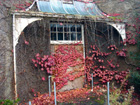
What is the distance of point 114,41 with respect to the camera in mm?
7117

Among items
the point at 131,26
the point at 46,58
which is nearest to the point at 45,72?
the point at 46,58

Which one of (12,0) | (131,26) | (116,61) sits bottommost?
(116,61)

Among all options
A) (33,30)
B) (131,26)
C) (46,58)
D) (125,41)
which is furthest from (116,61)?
(33,30)

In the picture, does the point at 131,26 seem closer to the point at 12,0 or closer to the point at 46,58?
the point at 46,58

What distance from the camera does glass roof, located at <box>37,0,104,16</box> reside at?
21.7 feet

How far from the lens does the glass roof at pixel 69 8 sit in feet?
21.7

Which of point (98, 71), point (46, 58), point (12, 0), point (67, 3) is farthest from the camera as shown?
point (67, 3)

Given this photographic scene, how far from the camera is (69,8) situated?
23.6 feet

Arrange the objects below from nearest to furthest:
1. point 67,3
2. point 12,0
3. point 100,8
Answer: point 12,0
point 67,3
point 100,8

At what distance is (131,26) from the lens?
707 centimetres

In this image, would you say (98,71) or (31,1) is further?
(98,71)

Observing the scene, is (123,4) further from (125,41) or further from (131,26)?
(125,41)

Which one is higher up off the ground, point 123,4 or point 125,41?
→ point 123,4

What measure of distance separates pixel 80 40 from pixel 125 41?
2.26m
